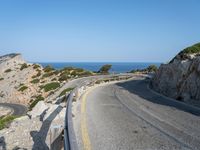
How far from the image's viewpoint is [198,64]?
1923 cm

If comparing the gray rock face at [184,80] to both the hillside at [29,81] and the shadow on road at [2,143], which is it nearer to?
the shadow on road at [2,143]

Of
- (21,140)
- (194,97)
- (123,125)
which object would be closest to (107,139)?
(123,125)

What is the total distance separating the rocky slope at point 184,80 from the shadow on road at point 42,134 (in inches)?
354

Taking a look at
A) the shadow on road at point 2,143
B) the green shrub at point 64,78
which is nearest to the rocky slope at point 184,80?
the shadow on road at point 2,143

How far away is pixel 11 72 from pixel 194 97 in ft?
190

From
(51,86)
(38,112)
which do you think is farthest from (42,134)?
(51,86)

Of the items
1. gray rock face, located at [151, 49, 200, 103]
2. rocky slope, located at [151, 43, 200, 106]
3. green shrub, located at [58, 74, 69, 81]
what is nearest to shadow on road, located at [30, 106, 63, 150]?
rocky slope, located at [151, 43, 200, 106]

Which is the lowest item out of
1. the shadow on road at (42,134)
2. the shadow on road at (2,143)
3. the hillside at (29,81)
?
the hillside at (29,81)

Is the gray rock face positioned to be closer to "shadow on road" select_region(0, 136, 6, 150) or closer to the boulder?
the boulder

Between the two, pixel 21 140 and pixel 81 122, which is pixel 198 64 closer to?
pixel 81 122

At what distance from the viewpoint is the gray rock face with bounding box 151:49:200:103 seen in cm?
1867

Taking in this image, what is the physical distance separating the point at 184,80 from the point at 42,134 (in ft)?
43.0

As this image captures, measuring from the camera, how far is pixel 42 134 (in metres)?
9.96

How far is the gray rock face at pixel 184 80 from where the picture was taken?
→ 61.3ft
